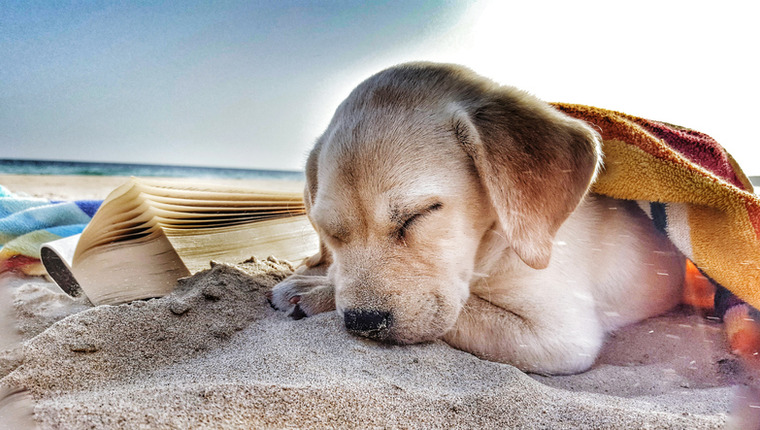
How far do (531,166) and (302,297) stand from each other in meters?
0.97

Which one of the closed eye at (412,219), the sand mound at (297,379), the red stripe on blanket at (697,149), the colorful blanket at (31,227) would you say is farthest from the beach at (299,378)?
the colorful blanket at (31,227)

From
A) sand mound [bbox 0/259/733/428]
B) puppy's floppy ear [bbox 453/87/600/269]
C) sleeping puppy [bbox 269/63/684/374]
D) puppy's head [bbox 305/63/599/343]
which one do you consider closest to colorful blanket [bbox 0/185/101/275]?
sand mound [bbox 0/259/733/428]

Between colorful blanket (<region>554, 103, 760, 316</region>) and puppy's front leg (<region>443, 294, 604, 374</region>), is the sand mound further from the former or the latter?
colorful blanket (<region>554, 103, 760, 316</region>)

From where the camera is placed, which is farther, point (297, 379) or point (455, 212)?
point (455, 212)

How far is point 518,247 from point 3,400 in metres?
1.25

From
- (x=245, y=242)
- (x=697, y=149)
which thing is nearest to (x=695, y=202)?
(x=697, y=149)

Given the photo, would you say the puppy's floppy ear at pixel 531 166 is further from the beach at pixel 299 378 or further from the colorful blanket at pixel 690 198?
the beach at pixel 299 378

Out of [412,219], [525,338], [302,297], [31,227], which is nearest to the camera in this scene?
[412,219]

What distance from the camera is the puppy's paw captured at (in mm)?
1608

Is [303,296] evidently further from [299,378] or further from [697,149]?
[697,149]

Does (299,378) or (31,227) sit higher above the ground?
(299,378)

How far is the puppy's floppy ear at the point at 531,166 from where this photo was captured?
128 centimetres

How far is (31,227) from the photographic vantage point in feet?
8.97

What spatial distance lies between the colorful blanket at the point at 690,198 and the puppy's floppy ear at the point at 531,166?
0.23m
